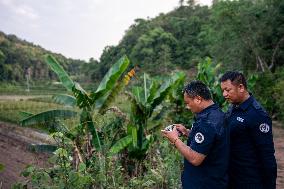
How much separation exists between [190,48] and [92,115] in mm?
45441

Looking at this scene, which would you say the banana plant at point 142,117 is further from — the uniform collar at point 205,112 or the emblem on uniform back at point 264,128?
the uniform collar at point 205,112

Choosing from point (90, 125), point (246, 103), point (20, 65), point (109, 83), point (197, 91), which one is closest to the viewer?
point (197, 91)

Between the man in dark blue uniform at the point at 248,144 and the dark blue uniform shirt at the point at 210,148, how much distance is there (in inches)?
12.0

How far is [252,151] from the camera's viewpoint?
3.23m

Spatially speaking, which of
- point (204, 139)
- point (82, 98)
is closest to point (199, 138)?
point (204, 139)

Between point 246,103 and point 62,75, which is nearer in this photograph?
point 246,103

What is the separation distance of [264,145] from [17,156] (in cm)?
1319

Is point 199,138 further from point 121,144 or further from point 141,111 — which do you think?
point 141,111

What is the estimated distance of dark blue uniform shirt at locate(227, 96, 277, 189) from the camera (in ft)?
10.4

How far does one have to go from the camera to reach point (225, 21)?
976 inches

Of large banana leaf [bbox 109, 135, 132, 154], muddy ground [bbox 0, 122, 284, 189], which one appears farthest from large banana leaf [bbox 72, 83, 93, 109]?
muddy ground [bbox 0, 122, 284, 189]

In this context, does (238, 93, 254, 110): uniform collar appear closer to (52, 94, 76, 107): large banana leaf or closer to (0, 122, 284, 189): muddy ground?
(52, 94, 76, 107): large banana leaf

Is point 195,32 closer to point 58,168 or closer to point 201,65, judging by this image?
point 201,65

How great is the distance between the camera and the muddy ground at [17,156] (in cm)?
992
